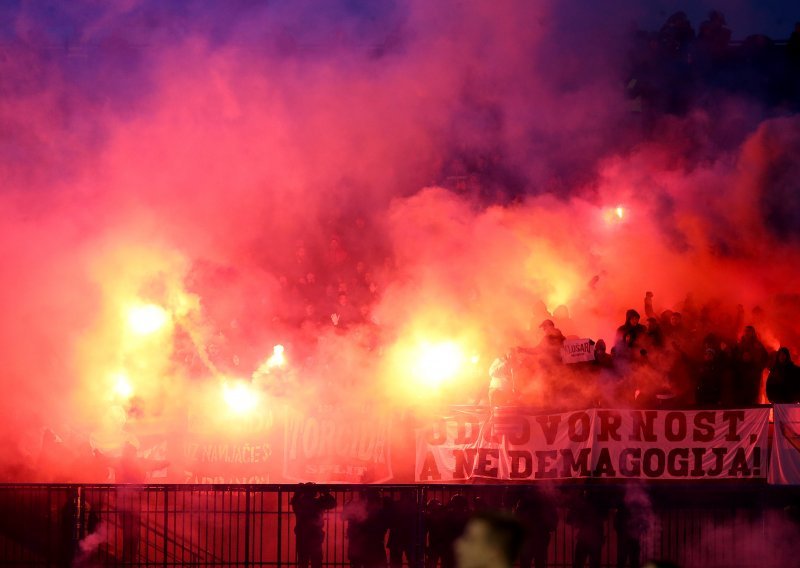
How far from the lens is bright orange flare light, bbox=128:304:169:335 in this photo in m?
12.7

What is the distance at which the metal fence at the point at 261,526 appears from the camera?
9.06 m

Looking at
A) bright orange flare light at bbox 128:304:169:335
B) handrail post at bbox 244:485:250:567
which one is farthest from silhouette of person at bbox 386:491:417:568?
bright orange flare light at bbox 128:304:169:335

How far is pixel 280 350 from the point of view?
12133 millimetres

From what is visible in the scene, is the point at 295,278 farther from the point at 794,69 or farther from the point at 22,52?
the point at 794,69

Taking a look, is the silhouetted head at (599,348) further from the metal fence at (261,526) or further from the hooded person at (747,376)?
the metal fence at (261,526)

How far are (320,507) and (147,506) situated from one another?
151 cm

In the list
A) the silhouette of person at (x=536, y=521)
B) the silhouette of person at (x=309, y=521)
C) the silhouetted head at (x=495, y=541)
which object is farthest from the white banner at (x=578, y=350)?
the silhouetted head at (x=495, y=541)

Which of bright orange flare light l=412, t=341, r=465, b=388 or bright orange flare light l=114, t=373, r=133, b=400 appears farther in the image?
bright orange flare light l=114, t=373, r=133, b=400

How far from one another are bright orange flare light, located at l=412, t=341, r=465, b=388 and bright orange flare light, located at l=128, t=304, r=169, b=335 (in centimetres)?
314

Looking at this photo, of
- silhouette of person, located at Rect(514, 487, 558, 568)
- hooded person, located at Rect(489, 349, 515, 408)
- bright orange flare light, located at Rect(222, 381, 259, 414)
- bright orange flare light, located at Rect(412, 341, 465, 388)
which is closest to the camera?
silhouette of person, located at Rect(514, 487, 558, 568)

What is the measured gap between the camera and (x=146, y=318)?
1277cm

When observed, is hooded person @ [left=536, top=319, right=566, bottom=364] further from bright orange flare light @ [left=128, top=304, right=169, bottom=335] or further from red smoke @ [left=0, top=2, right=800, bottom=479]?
bright orange flare light @ [left=128, top=304, right=169, bottom=335]

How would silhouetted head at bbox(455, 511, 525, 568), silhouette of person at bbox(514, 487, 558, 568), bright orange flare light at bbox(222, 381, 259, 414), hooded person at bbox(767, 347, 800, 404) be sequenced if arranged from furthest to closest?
bright orange flare light at bbox(222, 381, 259, 414) < hooded person at bbox(767, 347, 800, 404) < silhouette of person at bbox(514, 487, 558, 568) < silhouetted head at bbox(455, 511, 525, 568)

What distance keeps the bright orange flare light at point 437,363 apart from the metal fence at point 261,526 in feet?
6.43
